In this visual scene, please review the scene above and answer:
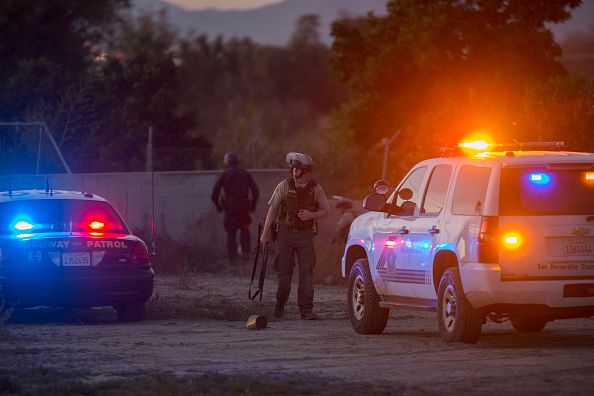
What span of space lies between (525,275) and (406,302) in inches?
79.2

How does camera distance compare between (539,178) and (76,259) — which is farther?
(76,259)

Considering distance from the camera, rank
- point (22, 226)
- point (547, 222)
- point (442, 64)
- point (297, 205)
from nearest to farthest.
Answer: point (547, 222) < point (22, 226) < point (297, 205) < point (442, 64)

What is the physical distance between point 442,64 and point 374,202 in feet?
76.7

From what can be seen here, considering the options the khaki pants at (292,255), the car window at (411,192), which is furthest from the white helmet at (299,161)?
the car window at (411,192)

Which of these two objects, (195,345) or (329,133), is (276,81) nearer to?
(329,133)

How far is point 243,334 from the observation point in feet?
46.6

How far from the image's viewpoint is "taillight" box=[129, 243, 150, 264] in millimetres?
15594

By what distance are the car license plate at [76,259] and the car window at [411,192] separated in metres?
3.41

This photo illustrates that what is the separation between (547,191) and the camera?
12320mm

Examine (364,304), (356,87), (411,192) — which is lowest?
(364,304)

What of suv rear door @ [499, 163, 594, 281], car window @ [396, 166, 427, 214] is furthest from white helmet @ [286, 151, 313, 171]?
suv rear door @ [499, 163, 594, 281]

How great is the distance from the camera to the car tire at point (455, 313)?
40.9ft

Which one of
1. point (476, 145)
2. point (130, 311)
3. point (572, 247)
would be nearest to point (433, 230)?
point (476, 145)

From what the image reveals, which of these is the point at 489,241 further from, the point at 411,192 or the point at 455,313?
the point at 411,192
